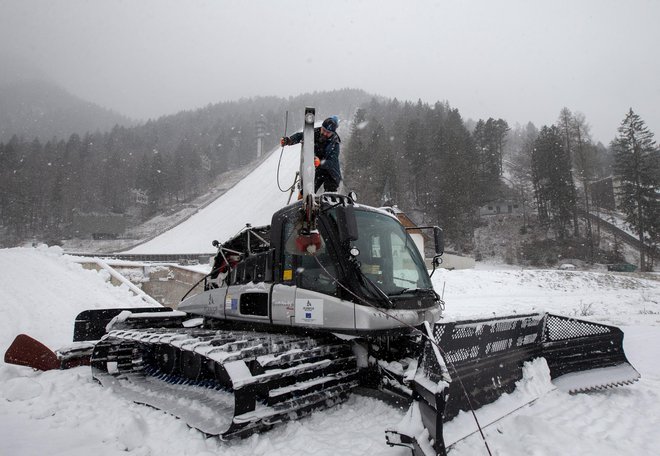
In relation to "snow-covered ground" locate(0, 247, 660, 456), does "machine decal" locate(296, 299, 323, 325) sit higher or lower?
higher

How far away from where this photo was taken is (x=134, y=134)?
326 ft

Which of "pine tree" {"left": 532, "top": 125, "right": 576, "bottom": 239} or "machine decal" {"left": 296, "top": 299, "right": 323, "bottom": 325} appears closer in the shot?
"machine decal" {"left": 296, "top": 299, "right": 323, "bottom": 325}

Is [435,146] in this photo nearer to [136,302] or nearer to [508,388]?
[136,302]

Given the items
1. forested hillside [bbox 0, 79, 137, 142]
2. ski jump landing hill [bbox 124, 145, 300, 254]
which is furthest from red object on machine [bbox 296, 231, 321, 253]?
forested hillside [bbox 0, 79, 137, 142]

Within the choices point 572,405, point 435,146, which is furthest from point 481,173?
point 572,405

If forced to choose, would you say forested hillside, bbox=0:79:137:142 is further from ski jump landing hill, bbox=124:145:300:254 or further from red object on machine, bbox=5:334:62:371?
red object on machine, bbox=5:334:62:371

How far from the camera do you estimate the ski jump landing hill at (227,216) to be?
1580 inches

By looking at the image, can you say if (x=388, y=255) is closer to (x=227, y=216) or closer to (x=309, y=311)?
(x=309, y=311)

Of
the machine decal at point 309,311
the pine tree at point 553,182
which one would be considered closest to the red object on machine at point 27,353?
the machine decal at point 309,311

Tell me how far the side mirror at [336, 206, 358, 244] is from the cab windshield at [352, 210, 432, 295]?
0.25m

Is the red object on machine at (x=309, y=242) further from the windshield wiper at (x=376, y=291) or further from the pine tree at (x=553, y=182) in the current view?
the pine tree at (x=553, y=182)

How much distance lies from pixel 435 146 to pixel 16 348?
179 ft

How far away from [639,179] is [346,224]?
46.2 m

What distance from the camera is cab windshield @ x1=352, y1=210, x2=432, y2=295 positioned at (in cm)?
433
